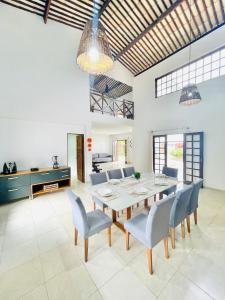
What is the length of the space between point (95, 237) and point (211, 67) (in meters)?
5.77

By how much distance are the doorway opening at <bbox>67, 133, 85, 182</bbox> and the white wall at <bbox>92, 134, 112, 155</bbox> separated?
17.2ft

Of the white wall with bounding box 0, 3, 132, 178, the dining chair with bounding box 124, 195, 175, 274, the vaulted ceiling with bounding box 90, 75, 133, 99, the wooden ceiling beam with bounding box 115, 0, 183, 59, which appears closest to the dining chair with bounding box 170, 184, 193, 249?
the dining chair with bounding box 124, 195, 175, 274

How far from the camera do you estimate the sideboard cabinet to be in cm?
327

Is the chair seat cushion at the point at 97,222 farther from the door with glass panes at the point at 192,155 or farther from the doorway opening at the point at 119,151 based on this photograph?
the doorway opening at the point at 119,151

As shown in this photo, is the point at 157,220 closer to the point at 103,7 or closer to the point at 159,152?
the point at 159,152

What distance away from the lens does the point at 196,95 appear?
9.65 feet

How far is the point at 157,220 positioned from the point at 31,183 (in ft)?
11.2

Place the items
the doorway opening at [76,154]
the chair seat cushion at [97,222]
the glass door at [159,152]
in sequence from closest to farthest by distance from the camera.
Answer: the chair seat cushion at [97,222] < the doorway opening at [76,154] < the glass door at [159,152]

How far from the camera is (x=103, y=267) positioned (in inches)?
64.2

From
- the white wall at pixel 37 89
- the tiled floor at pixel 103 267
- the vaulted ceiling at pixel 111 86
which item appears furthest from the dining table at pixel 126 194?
the vaulted ceiling at pixel 111 86

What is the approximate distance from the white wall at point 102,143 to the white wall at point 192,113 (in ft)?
16.8

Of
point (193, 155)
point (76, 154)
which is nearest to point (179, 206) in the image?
point (193, 155)

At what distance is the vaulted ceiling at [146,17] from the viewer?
3736mm

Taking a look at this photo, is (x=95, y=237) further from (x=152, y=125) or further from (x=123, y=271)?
(x=152, y=125)
